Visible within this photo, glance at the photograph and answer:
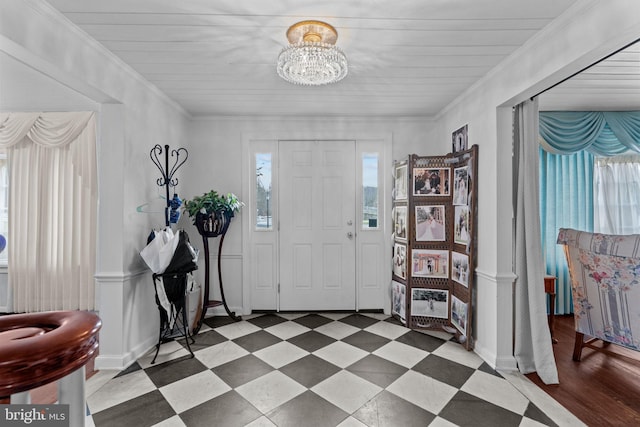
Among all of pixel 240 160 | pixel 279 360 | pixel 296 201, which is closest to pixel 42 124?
pixel 240 160

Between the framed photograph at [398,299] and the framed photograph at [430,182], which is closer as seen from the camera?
the framed photograph at [430,182]

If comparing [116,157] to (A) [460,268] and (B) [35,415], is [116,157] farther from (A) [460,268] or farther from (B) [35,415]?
(A) [460,268]

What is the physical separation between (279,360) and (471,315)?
1.82 metres

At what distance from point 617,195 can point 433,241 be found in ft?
8.35

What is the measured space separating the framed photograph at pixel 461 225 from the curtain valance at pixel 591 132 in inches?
63.6

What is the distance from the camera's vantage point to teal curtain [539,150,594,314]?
12.3 feet

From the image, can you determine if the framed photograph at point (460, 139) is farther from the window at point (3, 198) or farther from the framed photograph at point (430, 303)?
the window at point (3, 198)

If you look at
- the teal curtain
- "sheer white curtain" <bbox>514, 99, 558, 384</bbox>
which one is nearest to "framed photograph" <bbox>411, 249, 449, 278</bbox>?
"sheer white curtain" <bbox>514, 99, 558, 384</bbox>

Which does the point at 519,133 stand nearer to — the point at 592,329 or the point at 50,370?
the point at 592,329

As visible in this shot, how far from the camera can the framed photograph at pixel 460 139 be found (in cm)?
312

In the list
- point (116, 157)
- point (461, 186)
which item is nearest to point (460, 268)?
point (461, 186)

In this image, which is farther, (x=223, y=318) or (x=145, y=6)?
(x=223, y=318)

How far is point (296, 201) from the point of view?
12.8 feet

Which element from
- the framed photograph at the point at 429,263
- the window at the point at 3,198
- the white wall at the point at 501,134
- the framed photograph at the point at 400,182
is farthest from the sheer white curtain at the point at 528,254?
the window at the point at 3,198
